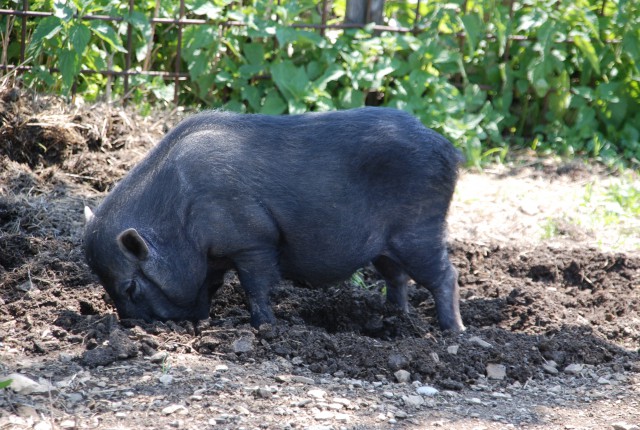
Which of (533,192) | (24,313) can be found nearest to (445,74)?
(533,192)

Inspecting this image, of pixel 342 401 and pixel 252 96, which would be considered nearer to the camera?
pixel 342 401

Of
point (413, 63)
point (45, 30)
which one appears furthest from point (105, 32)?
point (413, 63)

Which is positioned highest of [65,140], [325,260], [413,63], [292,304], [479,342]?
[413,63]

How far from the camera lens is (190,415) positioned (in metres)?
3.67

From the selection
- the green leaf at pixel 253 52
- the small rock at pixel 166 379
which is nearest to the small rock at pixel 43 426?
the small rock at pixel 166 379

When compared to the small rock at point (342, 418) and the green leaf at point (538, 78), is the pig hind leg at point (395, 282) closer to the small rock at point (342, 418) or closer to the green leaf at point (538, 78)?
the small rock at point (342, 418)

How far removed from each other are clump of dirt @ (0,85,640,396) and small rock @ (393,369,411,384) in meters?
0.04

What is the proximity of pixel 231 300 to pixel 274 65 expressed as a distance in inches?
114

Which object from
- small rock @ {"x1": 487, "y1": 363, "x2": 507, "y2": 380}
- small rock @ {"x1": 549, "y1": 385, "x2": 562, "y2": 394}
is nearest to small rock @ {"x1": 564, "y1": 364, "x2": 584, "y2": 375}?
small rock @ {"x1": 549, "y1": 385, "x2": 562, "y2": 394}

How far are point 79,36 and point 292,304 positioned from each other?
2.90 m

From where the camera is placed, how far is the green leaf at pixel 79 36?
679 cm

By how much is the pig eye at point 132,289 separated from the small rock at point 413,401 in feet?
5.19

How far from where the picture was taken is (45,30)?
22.5 feet

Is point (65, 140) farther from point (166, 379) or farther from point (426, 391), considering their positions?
point (426, 391)
